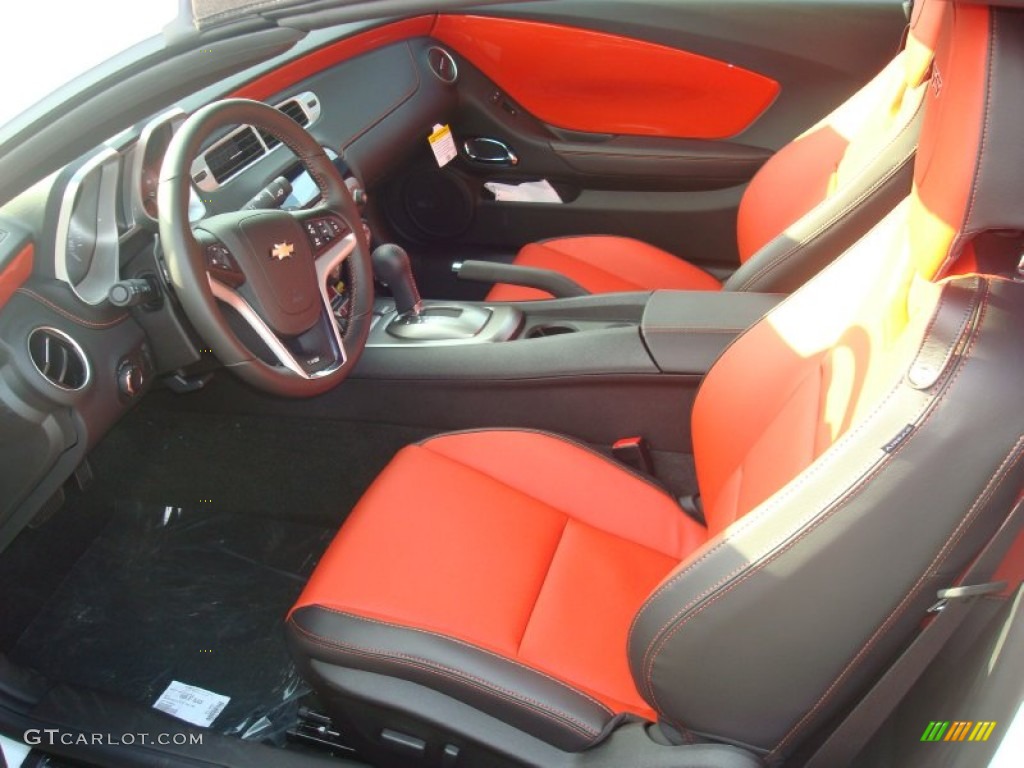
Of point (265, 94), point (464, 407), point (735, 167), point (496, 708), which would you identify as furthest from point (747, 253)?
point (496, 708)

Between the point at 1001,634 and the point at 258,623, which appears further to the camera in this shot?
the point at 258,623

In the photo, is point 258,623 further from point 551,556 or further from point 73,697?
point 551,556

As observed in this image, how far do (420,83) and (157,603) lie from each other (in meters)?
1.27

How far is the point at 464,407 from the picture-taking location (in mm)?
1605

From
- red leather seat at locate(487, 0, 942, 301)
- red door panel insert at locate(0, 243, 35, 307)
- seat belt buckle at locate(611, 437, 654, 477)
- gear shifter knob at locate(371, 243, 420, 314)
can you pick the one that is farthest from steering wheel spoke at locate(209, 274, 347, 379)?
red leather seat at locate(487, 0, 942, 301)

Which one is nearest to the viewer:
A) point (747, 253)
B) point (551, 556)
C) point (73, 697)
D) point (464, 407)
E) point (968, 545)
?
point (968, 545)

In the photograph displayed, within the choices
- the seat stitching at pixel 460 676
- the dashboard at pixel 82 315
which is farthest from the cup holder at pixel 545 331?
the seat stitching at pixel 460 676

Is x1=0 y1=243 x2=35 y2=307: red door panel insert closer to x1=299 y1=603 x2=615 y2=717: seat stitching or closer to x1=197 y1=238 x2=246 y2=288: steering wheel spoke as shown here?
x1=197 y1=238 x2=246 y2=288: steering wheel spoke

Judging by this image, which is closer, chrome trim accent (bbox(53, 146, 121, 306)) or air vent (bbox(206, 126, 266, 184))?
chrome trim accent (bbox(53, 146, 121, 306))

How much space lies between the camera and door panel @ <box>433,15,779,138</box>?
2.16m

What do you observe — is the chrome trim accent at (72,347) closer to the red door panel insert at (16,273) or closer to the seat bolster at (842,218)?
the red door panel insert at (16,273)

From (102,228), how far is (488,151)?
1259mm

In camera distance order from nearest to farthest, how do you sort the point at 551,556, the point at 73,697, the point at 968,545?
the point at 968,545 < the point at 551,556 < the point at 73,697

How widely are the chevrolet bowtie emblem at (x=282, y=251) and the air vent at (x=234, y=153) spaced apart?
337 millimetres
